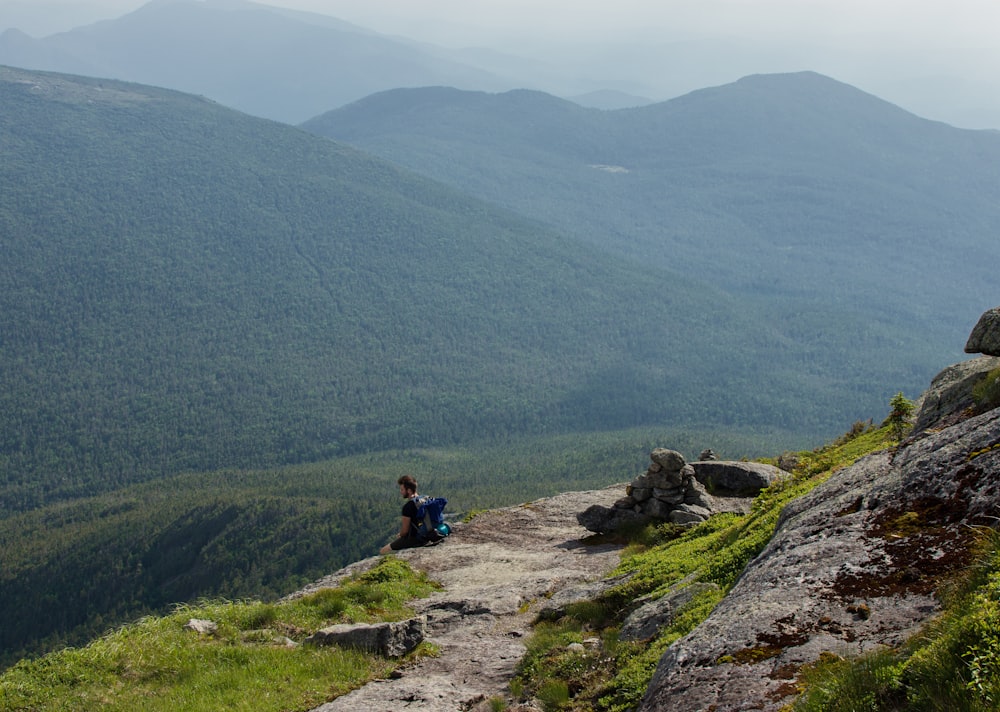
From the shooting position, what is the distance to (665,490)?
93.6 feet

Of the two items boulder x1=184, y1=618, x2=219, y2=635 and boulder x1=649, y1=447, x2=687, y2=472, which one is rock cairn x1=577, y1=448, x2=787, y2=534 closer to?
boulder x1=649, y1=447, x2=687, y2=472

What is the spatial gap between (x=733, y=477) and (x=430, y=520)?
35.4ft

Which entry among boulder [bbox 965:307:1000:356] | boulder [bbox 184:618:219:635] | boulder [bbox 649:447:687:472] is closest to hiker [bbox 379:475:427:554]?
boulder [bbox 649:447:687:472]

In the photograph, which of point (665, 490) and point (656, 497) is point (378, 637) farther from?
point (665, 490)

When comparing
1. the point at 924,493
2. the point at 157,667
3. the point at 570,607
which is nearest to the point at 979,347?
the point at 924,493

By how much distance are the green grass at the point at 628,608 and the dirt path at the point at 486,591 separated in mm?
879

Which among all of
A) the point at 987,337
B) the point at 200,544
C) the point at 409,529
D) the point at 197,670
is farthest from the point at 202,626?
the point at 200,544

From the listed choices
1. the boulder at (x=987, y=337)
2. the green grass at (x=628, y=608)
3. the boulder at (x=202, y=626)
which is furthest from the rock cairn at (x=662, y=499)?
the boulder at (x=202, y=626)

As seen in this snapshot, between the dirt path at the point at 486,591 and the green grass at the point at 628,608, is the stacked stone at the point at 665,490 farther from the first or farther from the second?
the green grass at the point at 628,608

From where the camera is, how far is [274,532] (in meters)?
132

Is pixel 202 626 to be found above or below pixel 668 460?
below

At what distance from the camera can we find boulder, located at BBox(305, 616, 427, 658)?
55.3 feet

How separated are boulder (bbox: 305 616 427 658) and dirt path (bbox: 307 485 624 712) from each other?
2.06ft

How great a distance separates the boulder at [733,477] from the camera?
3050 cm
